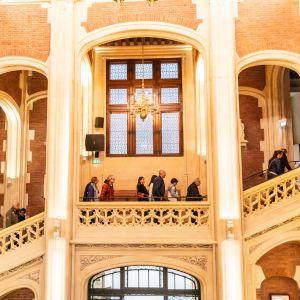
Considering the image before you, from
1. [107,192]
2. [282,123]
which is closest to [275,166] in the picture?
[282,123]

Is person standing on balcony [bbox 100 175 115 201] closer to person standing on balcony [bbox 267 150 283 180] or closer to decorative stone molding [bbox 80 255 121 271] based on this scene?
decorative stone molding [bbox 80 255 121 271]

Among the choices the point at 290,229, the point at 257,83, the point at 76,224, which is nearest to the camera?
the point at 290,229

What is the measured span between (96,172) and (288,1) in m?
7.23

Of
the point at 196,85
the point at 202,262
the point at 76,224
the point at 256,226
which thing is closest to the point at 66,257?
the point at 76,224

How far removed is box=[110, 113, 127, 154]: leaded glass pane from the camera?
14625 mm

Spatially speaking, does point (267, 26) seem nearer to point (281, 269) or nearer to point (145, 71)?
point (145, 71)

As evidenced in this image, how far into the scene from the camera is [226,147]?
10391 millimetres

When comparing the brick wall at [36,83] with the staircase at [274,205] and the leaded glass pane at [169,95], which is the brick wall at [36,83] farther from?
the staircase at [274,205]

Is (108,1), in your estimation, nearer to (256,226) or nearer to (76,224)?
(76,224)

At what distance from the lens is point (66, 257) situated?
10258 millimetres

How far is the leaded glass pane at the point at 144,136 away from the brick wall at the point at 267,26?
4677mm

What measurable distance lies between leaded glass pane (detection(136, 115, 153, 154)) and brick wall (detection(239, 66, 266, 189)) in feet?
9.27

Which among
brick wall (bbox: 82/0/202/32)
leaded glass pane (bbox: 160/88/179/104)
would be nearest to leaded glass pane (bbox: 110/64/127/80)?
leaded glass pane (bbox: 160/88/179/104)

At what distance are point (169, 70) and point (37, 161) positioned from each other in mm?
5086
